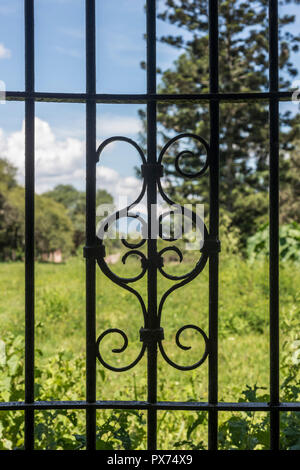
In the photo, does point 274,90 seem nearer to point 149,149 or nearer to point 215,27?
Result: point 215,27

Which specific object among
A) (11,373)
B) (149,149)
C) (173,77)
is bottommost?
(11,373)

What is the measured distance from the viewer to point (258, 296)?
4.82m

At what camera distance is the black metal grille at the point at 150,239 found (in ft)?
3.65

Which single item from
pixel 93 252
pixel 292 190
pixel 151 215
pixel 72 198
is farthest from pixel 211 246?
pixel 72 198

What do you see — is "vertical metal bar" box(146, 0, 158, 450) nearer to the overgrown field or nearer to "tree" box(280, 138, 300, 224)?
the overgrown field

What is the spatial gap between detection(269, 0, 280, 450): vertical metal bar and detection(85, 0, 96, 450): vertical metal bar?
0.42 m

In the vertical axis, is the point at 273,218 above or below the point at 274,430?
above

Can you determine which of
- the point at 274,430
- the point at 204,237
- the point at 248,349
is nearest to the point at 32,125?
the point at 204,237

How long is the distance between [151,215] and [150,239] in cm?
6

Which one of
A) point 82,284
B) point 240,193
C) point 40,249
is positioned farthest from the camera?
point 240,193

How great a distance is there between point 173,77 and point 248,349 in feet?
32.7

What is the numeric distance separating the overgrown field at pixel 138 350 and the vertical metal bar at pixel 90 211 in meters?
0.22

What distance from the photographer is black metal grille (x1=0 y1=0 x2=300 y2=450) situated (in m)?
1.11

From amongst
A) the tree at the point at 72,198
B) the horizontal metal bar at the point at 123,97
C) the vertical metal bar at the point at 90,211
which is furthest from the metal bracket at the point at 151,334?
the tree at the point at 72,198
